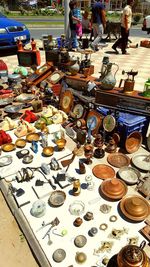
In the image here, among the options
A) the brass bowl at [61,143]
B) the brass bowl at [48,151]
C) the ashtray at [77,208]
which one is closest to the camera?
the ashtray at [77,208]

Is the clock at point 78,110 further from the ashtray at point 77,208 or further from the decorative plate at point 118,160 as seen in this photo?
the ashtray at point 77,208

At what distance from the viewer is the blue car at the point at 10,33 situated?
9.32 meters

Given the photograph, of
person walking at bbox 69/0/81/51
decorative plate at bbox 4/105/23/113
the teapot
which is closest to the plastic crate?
the teapot

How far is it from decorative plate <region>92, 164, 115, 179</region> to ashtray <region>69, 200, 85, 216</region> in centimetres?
60

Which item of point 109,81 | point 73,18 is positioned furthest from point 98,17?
point 109,81

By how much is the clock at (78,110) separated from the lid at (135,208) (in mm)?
2237

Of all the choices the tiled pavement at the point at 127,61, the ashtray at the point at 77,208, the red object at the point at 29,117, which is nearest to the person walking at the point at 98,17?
the tiled pavement at the point at 127,61

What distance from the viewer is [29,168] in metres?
3.59

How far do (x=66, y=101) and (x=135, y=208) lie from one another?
3.00 m

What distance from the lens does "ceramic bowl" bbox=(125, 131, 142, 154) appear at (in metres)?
4.17

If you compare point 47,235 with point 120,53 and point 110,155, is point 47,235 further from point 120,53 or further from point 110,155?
point 120,53

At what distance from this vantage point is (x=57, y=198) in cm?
315

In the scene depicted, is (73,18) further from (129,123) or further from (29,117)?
(129,123)

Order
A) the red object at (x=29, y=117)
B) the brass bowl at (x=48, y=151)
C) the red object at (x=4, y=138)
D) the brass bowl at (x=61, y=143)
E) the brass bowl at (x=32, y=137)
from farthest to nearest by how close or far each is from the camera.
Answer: the red object at (x=29, y=117)
the brass bowl at (x=32, y=137)
the red object at (x=4, y=138)
the brass bowl at (x=61, y=143)
the brass bowl at (x=48, y=151)
